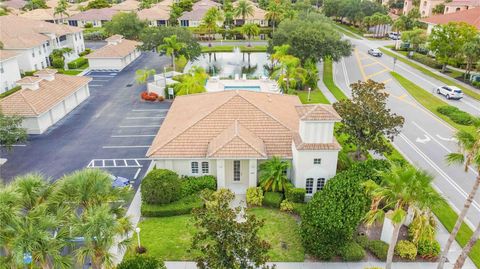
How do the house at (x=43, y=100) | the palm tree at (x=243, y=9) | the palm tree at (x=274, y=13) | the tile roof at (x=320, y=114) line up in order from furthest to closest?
the palm tree at (x=243, y=9)
the palm tree at (x=274, y=13)
the house at (x=43, y=100)
the tile roof at (x=320, y=114)

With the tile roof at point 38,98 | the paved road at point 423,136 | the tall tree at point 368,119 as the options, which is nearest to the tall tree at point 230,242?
the tall tree at point 368,119

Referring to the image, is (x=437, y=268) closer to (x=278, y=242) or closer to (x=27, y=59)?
(x=278, y=242)

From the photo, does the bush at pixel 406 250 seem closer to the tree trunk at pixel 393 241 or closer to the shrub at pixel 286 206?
the tree trunk at pixel 393 241

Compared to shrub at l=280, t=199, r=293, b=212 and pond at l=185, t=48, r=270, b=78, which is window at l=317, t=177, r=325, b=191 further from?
pond at l=185, t=48, r=270, b=78

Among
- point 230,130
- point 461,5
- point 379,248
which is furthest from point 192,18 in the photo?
point 379,248

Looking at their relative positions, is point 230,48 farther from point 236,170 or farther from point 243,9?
point 236,170

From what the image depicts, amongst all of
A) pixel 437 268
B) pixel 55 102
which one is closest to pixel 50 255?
pixel 437 268
